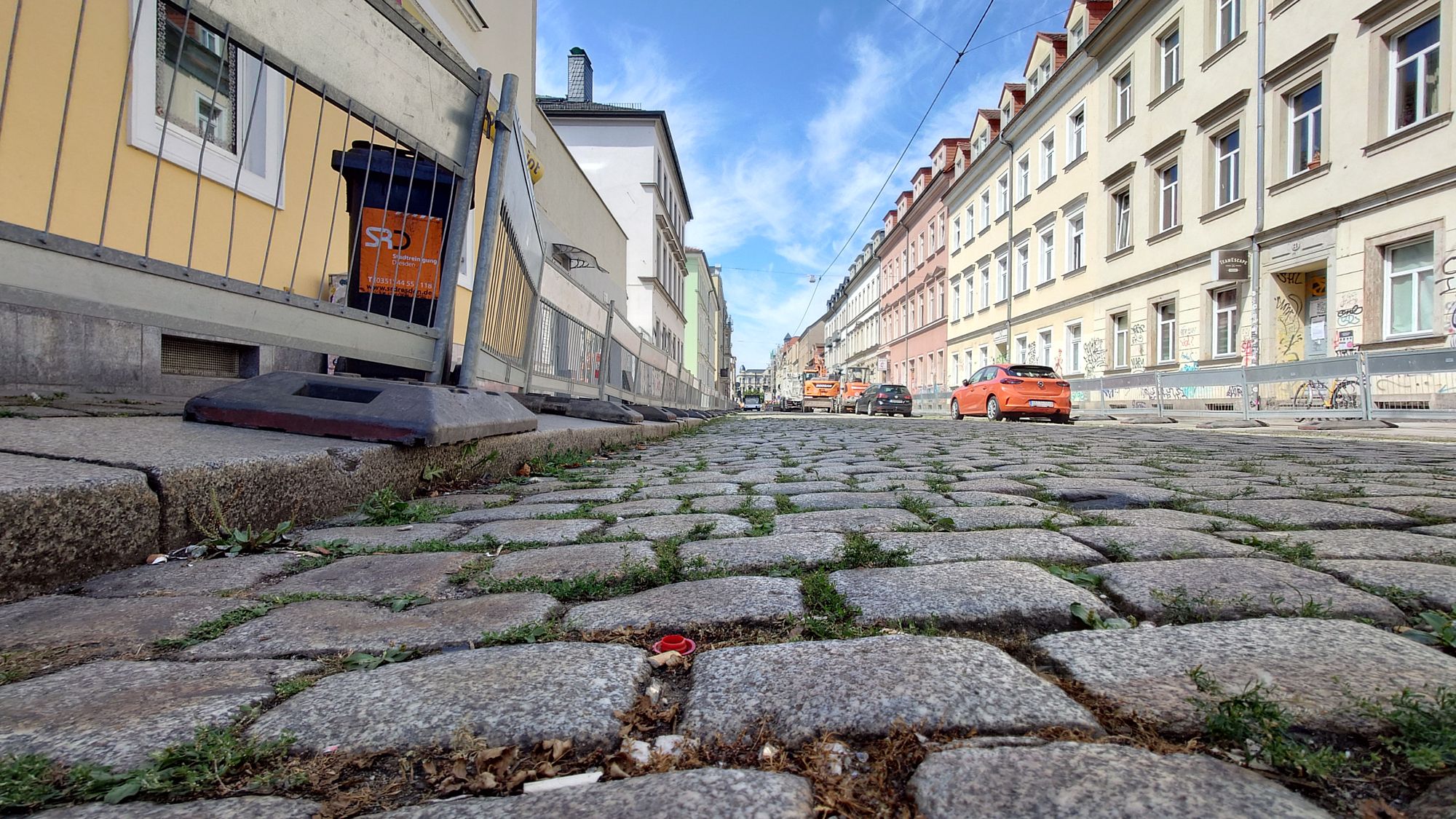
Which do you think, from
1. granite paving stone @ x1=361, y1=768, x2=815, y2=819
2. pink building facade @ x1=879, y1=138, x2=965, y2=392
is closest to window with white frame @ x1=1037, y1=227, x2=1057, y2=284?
pink building facade @ x1=879, y1=138, x2=965, y2=392

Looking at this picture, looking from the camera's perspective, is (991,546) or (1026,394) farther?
(1026,394)

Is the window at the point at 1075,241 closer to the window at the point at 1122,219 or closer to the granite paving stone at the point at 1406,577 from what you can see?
the window at the point at 1122,219

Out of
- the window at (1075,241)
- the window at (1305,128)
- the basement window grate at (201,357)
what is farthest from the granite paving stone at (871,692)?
the window at (1075,241)

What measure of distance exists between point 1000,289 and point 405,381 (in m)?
28.0

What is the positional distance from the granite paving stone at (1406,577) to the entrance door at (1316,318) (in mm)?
14775

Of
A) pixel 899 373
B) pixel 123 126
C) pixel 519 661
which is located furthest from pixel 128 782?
pixel 899 373

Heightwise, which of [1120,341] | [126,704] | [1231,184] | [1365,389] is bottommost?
[126,704]

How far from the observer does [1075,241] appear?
22625 millimetres

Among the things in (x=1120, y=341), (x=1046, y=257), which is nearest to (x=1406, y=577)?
(x=1120, y=341)

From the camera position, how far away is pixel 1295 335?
557 inches

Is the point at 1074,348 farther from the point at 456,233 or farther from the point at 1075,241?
the point at 456,233

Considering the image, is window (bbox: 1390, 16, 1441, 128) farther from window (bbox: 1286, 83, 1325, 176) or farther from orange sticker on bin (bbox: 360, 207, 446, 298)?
orange sticker on bin (bbox: 360, 207, 446, 298)

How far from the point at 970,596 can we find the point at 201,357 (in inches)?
240

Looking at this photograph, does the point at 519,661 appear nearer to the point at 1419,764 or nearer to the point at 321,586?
the point at 321,586
